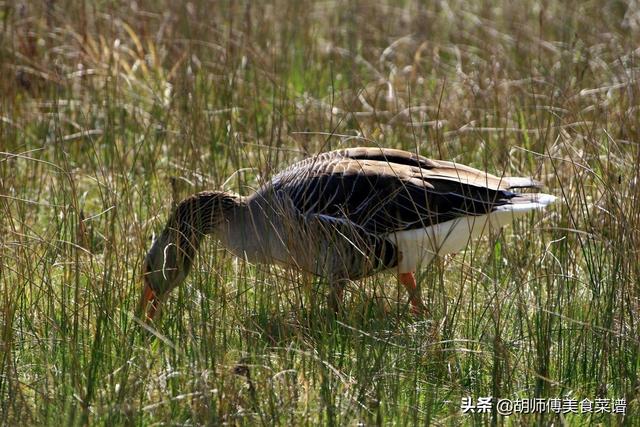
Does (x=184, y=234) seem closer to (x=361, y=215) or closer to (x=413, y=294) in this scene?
(x=361, y=215)

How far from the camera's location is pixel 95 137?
7.46 metres

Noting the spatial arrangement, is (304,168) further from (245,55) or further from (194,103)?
(245,55)

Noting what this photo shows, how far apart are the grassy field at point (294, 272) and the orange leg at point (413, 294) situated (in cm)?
7

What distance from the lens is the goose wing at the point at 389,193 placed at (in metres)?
5.16

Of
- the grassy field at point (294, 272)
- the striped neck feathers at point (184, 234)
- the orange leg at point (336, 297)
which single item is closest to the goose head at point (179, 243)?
the striped neck feathers at point (184, 234)

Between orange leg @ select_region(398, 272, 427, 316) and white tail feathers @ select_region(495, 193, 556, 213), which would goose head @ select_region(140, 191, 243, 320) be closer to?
orange leg @ select_region(398, 272, 427, 316)

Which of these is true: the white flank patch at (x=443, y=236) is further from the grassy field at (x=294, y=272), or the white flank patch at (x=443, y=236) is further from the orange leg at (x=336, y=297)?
the orange leg at (x=336, y=297)

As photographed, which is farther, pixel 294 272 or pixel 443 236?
pixel 443 236

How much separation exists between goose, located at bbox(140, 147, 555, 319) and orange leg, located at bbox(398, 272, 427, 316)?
25 mm

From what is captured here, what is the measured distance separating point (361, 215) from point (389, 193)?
0.58 ft

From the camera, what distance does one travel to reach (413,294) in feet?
14.8

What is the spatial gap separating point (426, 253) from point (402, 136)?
5.96ft

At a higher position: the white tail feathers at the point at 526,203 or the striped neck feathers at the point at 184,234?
the white tail feathers at the point at 526,203

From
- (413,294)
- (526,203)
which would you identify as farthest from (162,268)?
(526,203)
